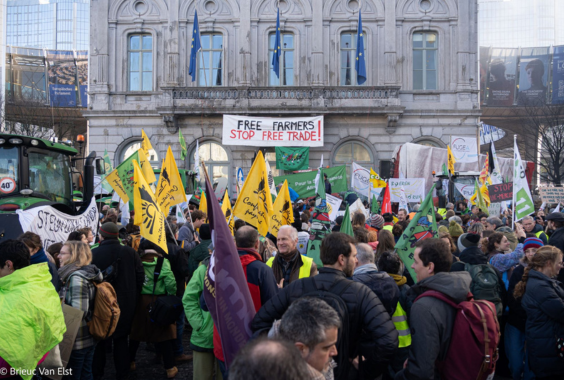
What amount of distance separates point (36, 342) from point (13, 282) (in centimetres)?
47

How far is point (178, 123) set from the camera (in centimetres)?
2464

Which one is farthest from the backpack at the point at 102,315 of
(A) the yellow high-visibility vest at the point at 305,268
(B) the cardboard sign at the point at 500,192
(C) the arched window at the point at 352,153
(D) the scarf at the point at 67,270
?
(C) the arched window at the point at 352,153

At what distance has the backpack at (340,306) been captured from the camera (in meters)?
3.00

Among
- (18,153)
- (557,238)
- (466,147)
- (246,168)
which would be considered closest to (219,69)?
(246,168)

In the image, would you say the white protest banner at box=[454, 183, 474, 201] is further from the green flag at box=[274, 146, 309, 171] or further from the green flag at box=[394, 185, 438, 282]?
the green flag at box=[394, 185, 438, 282]

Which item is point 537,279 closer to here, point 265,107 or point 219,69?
point 265,107

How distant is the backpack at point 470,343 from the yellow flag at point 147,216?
3.42 metres

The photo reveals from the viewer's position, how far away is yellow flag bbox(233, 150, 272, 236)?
7148 mm

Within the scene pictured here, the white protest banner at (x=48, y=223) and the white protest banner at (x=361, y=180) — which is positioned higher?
the white protest banner at (x=361, y=180)

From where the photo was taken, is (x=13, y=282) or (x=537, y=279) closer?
(x=13, y=282)

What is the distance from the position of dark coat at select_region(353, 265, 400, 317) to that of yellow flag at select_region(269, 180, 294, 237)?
13.4ft

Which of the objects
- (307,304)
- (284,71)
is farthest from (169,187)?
(284,71)

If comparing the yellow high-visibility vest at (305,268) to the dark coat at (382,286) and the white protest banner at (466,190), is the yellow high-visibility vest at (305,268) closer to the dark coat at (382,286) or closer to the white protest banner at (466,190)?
the dark coat at (382,286)

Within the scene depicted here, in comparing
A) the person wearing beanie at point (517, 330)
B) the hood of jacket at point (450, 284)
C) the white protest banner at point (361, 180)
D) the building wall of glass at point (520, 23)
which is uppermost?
the building wall of glass at point (520, 23)
